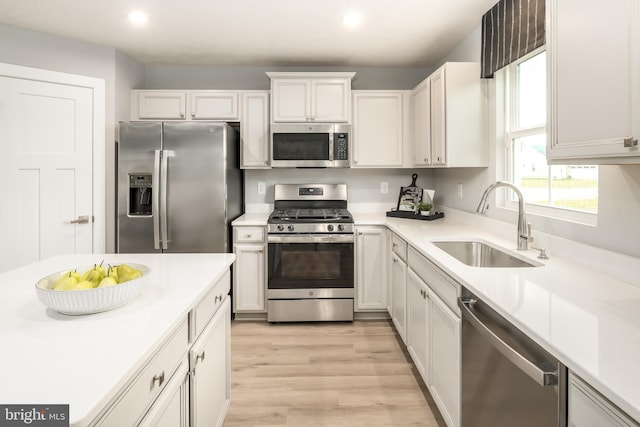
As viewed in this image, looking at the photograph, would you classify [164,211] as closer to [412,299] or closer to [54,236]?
[54,236]

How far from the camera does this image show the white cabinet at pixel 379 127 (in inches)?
145

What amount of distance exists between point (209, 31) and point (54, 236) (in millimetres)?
1993

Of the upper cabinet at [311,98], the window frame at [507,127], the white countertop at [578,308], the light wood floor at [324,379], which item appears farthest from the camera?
the upper cabinet at [311,98]

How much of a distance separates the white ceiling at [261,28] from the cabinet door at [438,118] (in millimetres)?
402

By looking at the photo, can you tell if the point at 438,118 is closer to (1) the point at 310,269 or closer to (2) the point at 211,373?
(1) the point at 310,269

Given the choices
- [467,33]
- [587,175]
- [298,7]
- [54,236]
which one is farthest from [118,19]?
[587,175]

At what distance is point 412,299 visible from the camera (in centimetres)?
250

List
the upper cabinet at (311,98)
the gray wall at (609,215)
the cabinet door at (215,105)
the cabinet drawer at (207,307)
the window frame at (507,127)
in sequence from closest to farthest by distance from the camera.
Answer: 1. the cabinet drawer at (207,307)
2. the gray wall at (609,215)
3. the window frame at (507,127)
4. the upper cabinet at (311,98)
5. the cabinet door at (215,105)

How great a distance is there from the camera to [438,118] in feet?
9.70

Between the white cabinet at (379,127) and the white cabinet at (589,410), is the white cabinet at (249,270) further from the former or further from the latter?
the white cabinet at (589,410)

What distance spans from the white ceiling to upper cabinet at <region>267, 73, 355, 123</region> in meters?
0.25

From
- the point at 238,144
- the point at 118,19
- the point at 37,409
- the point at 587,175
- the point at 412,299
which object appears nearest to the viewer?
the point at 37,409

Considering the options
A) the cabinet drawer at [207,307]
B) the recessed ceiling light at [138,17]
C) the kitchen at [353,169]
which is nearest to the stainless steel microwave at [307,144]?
the kitchen at [353,169]

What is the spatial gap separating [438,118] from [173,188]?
7.19ft
